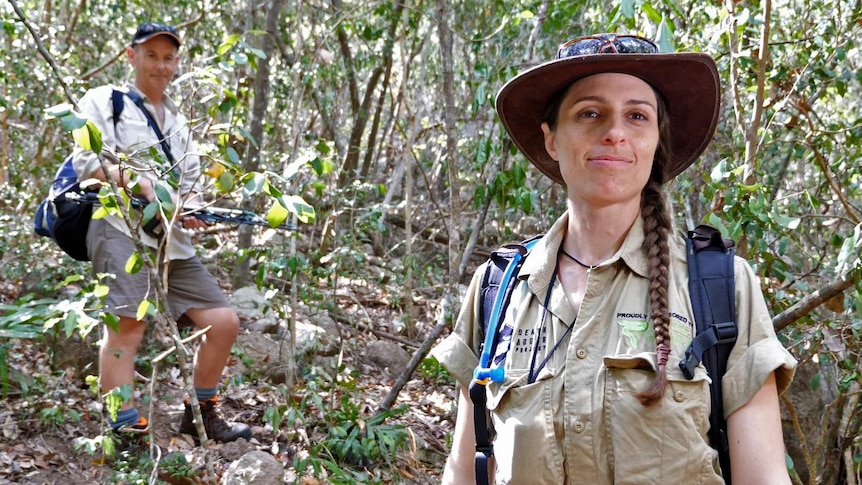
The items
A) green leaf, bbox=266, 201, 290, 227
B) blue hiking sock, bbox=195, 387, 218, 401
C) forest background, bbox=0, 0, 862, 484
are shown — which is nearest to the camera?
green leaf, bbox=266, 201, 290, 227

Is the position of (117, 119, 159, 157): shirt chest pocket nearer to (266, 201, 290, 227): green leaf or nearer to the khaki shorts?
the khaki shorts

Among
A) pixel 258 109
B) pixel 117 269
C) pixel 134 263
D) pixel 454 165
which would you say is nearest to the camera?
pixel 134 263

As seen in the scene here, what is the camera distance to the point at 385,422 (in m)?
5.27

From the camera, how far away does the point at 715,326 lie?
6.00 ft

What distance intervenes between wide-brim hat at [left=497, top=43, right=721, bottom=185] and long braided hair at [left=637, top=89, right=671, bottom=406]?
0.05 metres

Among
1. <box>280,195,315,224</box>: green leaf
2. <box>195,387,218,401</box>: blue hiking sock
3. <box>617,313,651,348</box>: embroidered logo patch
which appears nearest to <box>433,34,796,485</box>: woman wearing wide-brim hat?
<box>617,313,651,348</box>: embroidered logo patch

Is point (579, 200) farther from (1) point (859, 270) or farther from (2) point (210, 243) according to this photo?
(2) point (210, 243)

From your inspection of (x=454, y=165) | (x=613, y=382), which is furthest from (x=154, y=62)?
(x=613, y=382)

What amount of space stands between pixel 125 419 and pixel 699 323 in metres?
3.57

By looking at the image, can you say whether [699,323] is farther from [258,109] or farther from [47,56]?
[258,109]

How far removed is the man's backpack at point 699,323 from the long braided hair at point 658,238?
6 centimetres

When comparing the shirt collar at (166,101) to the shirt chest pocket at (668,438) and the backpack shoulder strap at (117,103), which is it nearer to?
the backpack shoulder strap at (117,103)

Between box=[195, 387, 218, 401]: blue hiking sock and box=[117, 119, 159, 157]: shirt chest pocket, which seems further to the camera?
box=[195, 387, 218, 401]: blue hiking sock

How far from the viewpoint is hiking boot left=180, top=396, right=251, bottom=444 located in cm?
491
